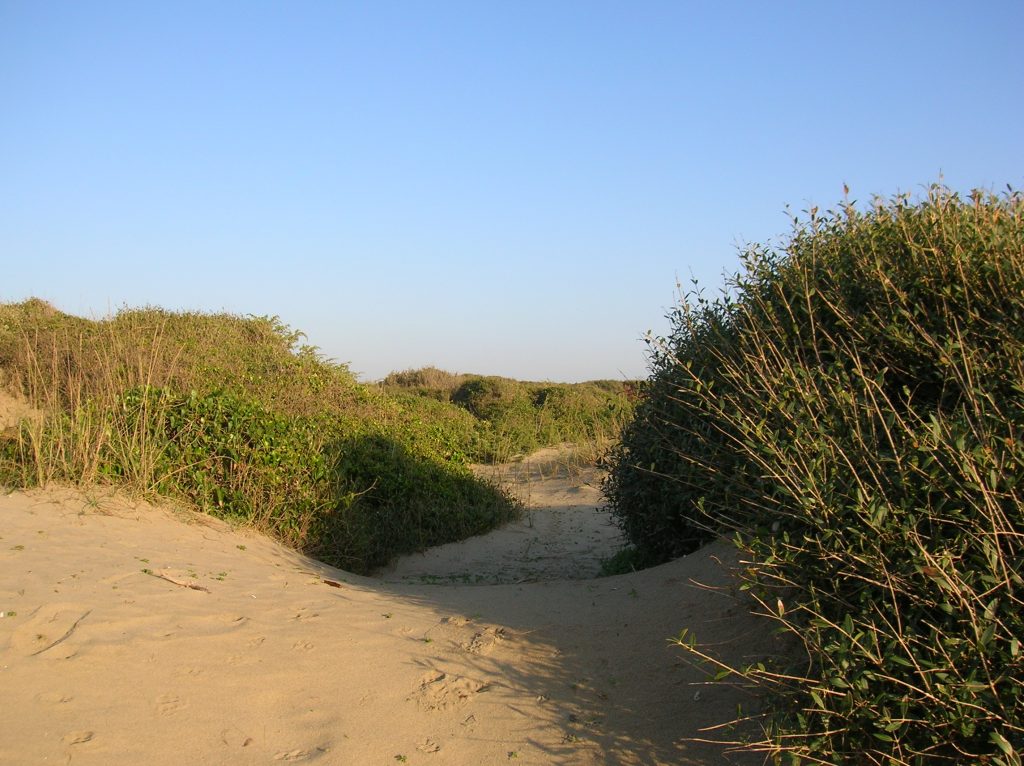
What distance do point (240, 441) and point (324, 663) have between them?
138 inches

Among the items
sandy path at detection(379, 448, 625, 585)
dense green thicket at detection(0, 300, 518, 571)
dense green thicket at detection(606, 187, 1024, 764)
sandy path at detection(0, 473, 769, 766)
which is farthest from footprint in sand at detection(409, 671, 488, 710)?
dense green thicket at detection(0, 300, 518, 571)

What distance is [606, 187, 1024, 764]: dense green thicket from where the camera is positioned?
2596 millimetres

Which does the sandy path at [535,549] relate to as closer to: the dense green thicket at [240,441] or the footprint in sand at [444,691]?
the dense green thicket at [240,441]

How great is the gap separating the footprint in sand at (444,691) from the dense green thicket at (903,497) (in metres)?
1.38

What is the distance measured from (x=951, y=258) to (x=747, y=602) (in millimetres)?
1968

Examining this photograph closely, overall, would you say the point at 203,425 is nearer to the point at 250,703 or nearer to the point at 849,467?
the point at 250,703

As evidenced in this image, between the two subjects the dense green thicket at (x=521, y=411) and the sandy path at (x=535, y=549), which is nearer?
the sandy path at (x=535, y=549)

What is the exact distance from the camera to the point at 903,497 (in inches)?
113

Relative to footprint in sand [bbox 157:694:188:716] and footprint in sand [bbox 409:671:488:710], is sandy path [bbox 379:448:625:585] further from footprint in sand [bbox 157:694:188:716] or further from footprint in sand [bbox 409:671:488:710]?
footprint in sand [bbox 157:694:188:716]

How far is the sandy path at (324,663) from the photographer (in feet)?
11.2

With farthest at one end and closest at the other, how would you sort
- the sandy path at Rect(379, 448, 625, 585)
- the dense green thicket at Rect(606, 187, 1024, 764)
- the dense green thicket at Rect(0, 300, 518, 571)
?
the sandy path at Rect(379, 448, 625, 585) → the dense green thicket at Rect(0, 300, 518, 571) → the dense green thicket at Rect(606, 187, 1024, 764)

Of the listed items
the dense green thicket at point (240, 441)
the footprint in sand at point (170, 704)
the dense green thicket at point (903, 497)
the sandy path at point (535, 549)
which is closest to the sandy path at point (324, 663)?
the footprint in sand at point (170, 704)

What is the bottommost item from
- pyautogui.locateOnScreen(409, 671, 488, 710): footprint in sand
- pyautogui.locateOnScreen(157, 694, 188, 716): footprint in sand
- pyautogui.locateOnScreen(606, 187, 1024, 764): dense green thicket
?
pyautogui.locateOnScreen(409, 671, 488, 710): footprint in sand

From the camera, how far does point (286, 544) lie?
726 cm
